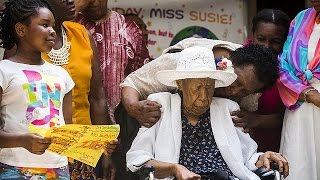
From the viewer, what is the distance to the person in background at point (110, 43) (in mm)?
4844

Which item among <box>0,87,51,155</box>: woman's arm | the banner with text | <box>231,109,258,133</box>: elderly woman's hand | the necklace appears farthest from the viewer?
the banner with text

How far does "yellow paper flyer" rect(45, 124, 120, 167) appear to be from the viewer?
3543 mm

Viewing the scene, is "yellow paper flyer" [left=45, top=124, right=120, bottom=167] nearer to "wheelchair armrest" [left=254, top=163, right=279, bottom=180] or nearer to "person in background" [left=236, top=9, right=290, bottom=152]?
"wheelchair armrest" [left=254, top=163, right=279, bottom=180]

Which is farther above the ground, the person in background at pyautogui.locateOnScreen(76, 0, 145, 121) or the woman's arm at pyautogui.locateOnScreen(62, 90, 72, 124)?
the person in background at pyautogui.locateOnScreen(76, 0, 145, 121)

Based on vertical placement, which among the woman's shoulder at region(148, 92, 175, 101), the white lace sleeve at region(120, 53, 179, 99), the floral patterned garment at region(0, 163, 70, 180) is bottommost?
the floral patterned garment at region(0, 163, 70, 180)

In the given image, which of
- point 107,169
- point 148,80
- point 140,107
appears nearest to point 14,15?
point 140,107

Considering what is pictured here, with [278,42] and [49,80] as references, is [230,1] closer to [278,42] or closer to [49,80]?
[278,42]

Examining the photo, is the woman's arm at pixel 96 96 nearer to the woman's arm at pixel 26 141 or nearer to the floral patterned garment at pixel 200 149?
the floral patterned garment at pixel 200 149

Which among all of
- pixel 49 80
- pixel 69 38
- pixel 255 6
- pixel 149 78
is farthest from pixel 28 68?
pixel 255 6

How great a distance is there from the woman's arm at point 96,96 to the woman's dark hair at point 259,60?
0.81 metres

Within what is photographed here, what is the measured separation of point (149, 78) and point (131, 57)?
1.37 feet

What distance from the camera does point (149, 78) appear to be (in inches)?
181

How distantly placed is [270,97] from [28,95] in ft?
6.03

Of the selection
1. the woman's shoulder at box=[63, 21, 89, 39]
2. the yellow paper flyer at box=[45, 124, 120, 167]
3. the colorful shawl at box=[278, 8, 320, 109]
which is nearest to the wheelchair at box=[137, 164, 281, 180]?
the yellow paper flyer at box=[45, 124, 120, 167]
